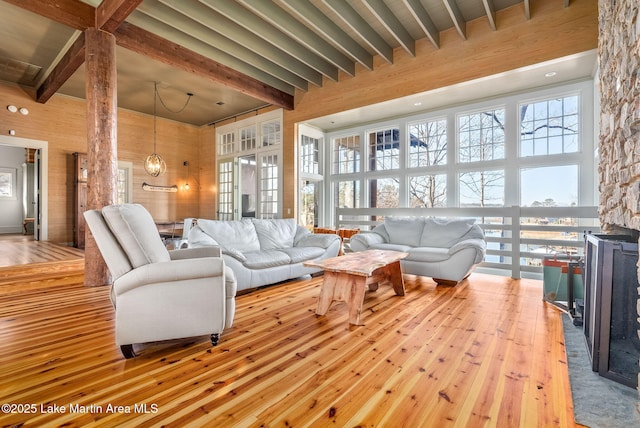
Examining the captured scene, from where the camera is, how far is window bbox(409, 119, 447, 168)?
5801 mm

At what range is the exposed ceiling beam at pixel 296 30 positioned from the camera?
3.90 metres

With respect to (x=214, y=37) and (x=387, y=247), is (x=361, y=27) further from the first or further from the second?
(x=387, y=247)

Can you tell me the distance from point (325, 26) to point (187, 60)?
217 centimetres

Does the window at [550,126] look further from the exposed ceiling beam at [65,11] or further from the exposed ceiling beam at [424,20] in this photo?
the exposed ceiling beam at [65,11]

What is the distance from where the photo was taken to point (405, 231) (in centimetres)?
491

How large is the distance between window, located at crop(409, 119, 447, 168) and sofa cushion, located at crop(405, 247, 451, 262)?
230 centimetres

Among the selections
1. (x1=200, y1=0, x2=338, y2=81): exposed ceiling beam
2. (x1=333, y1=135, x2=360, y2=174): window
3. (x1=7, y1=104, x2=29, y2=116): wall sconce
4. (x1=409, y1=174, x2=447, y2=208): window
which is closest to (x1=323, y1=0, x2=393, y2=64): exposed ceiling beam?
(x1=200, y1=0, x2=338, y2=81): exposed ceiling beam

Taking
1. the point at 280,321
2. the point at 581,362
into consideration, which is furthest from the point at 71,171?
the point at 581,362

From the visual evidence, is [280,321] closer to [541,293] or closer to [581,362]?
[581,362]

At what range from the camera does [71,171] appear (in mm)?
6828

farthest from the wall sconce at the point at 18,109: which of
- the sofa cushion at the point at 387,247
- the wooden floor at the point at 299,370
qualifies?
the sofa cushion at the point at 387,247

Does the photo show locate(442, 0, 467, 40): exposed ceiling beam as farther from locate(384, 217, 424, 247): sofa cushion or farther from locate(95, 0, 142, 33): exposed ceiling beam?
locate(95, 0, 142, 33): exposed ceiling beam

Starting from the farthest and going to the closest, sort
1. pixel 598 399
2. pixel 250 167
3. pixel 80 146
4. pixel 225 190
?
1. pixel 225 190
2. pixel 250 167
3. pixel 80 146
4. pixel 598 399

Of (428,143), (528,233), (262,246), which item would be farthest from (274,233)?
(528,233)
